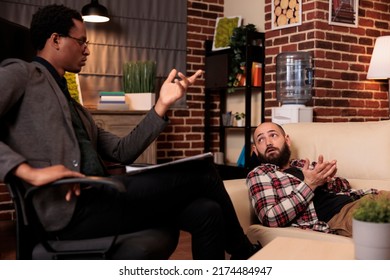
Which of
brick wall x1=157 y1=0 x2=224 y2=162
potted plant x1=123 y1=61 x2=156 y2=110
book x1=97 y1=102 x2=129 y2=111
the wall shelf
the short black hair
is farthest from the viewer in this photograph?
brick wall x1=157 y1=0 x2=224 y2=162

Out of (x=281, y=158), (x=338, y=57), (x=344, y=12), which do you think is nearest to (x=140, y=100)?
(x=338, y=57)

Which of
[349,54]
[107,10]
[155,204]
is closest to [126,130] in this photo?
[107,10]

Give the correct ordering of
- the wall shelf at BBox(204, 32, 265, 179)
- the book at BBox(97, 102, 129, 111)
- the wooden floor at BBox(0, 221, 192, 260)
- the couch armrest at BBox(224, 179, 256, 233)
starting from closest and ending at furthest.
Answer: the couch armrest at BBox(224, 179, 256, 233), the wooden floor at BBox(0, 221, 192, 260), the book at BBox(97, 102, 129, 111), the wall shelf at BBox(204, 32, 265, 179)

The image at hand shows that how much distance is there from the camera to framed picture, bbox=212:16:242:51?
196 inches

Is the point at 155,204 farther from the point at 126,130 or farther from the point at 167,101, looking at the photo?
the point at 126,130

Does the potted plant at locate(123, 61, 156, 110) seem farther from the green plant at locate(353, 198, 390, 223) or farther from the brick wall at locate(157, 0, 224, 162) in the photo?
the green plant at locate(353, 198, 390, 223)

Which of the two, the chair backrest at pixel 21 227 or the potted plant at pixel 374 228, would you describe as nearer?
the potted plant at pixel 374 228

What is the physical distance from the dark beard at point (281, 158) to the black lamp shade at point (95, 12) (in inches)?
86.6

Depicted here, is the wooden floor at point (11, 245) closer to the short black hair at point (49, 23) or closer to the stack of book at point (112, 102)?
the stack of book at point (112, 102)

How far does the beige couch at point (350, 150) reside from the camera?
266 centimetres

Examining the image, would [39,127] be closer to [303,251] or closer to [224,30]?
[303,251]

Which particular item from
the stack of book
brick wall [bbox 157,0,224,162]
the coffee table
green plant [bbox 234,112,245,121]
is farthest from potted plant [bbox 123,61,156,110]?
the coffee table

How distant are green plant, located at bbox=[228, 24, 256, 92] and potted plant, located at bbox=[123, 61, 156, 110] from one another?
2.63 ft

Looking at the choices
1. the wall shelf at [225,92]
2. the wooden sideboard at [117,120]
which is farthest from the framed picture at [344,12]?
the wooden sideboard at [117,120]
